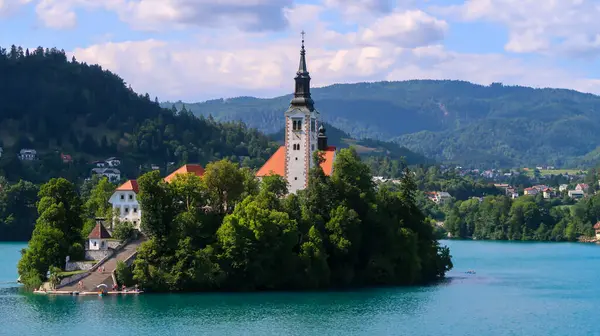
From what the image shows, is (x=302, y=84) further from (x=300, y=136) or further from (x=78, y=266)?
(x=78, y=266)

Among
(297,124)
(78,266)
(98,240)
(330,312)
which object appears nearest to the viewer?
(330,312)

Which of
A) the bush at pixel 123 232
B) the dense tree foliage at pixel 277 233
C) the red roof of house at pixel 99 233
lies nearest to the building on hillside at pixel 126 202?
the bush at pixel 123 232

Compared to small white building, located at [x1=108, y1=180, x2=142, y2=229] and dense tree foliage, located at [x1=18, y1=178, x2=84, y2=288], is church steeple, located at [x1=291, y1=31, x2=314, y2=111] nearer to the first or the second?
small white building, located at [x1=108, y1=180, x2=142, y2=229]

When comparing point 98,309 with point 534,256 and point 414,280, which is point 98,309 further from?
point 534,256

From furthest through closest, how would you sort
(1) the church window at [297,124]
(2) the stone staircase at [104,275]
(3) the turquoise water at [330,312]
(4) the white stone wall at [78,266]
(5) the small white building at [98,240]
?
1. (1) the church window at [297,124]
2. (5) the small white building at [98,240]
3. (4) the white stone wall at [78,266]
4. (2) the stone staircase at [104,275]
5. (3) the turquoise water at [330,312]

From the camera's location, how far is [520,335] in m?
72.6

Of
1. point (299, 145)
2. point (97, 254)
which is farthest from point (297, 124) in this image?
point (97, 254)

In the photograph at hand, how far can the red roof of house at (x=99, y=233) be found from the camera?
94.3m

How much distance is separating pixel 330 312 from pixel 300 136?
2846cm

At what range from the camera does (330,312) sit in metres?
80.8

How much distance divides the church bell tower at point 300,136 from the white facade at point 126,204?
1495 cm

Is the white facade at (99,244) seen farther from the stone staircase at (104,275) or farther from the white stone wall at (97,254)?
the stone staircase at (104,275)

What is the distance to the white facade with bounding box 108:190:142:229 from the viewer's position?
337 feet

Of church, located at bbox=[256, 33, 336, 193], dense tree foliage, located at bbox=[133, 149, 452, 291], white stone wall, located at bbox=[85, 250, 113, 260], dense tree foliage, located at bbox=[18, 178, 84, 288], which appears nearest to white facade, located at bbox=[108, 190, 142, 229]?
dense tree foliage, located at bbox=[18, 178, 84, 288]
